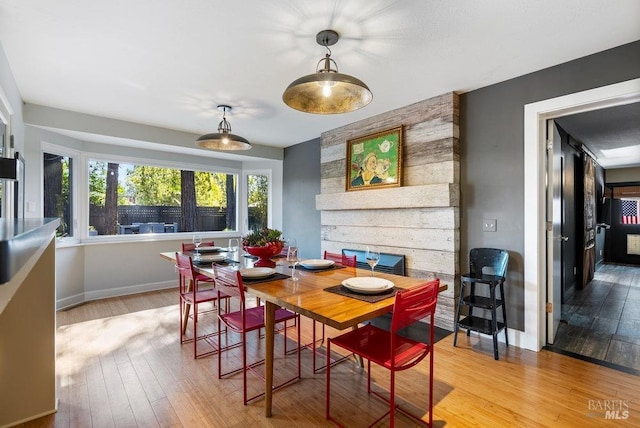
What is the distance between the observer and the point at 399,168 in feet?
11.3

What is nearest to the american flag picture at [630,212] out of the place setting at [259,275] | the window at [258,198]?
the window at [258,198]

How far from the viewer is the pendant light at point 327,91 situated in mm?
1680

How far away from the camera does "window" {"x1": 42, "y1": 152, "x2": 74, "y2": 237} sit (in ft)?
12.4

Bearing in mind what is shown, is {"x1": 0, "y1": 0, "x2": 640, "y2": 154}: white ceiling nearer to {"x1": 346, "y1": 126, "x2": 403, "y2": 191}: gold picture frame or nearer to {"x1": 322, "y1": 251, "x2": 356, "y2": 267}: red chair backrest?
{"x1": 346, "y1": 126, "x2": 403, "y2": 191}: gold picture frame

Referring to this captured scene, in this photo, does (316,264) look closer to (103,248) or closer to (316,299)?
(316,299)

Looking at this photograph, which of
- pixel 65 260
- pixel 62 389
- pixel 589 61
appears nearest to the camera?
pixel 62 389

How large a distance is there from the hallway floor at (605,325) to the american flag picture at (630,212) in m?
2.72

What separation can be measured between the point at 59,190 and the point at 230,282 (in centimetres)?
350

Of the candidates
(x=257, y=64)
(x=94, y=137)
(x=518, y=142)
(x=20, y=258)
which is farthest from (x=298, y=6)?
(x=94, y=137)

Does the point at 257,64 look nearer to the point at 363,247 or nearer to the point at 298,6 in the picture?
the point at 298,6

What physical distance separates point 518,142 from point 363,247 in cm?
198

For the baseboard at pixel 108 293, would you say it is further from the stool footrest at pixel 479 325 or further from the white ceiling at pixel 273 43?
the stool footrest at pixel 479 325

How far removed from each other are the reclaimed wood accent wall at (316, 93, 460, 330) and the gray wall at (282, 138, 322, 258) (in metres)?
0.94

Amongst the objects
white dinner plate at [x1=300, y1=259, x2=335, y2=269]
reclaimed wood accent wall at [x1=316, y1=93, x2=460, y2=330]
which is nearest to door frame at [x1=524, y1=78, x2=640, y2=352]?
reclaimed wood accent wall at [x1=316, y1=93, x2=460, y2=330]
